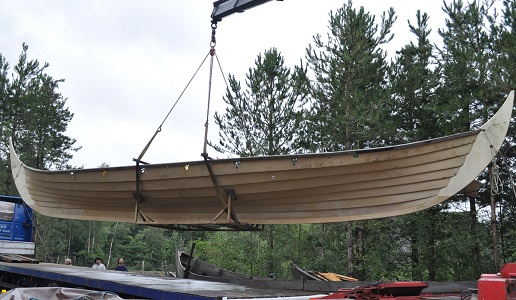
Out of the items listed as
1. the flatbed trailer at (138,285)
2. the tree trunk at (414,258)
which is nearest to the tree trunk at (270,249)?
the tree trunk at (414,258)

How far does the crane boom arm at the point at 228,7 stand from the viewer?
25.1 feet

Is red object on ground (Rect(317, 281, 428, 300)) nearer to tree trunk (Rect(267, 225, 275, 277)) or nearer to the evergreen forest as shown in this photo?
the evergreen forest

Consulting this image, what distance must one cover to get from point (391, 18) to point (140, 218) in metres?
Result: 11.0

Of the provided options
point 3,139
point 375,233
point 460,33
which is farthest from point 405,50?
point 3,139

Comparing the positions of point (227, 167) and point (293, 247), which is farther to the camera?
point (293, 247)

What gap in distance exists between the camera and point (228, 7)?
25.8 ft

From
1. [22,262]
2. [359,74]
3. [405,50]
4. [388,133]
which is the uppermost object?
[405,50]

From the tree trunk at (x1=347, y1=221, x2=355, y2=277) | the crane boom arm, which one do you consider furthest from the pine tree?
the crane boom arm

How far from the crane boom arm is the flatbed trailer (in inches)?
162

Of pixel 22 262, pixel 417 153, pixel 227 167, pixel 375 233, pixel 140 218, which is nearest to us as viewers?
pixel 417 153

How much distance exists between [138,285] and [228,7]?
4.60 m

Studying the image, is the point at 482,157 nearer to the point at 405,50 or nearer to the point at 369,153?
the point at 369,153

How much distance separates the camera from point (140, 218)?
7.24m

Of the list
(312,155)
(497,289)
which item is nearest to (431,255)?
(312,155)
